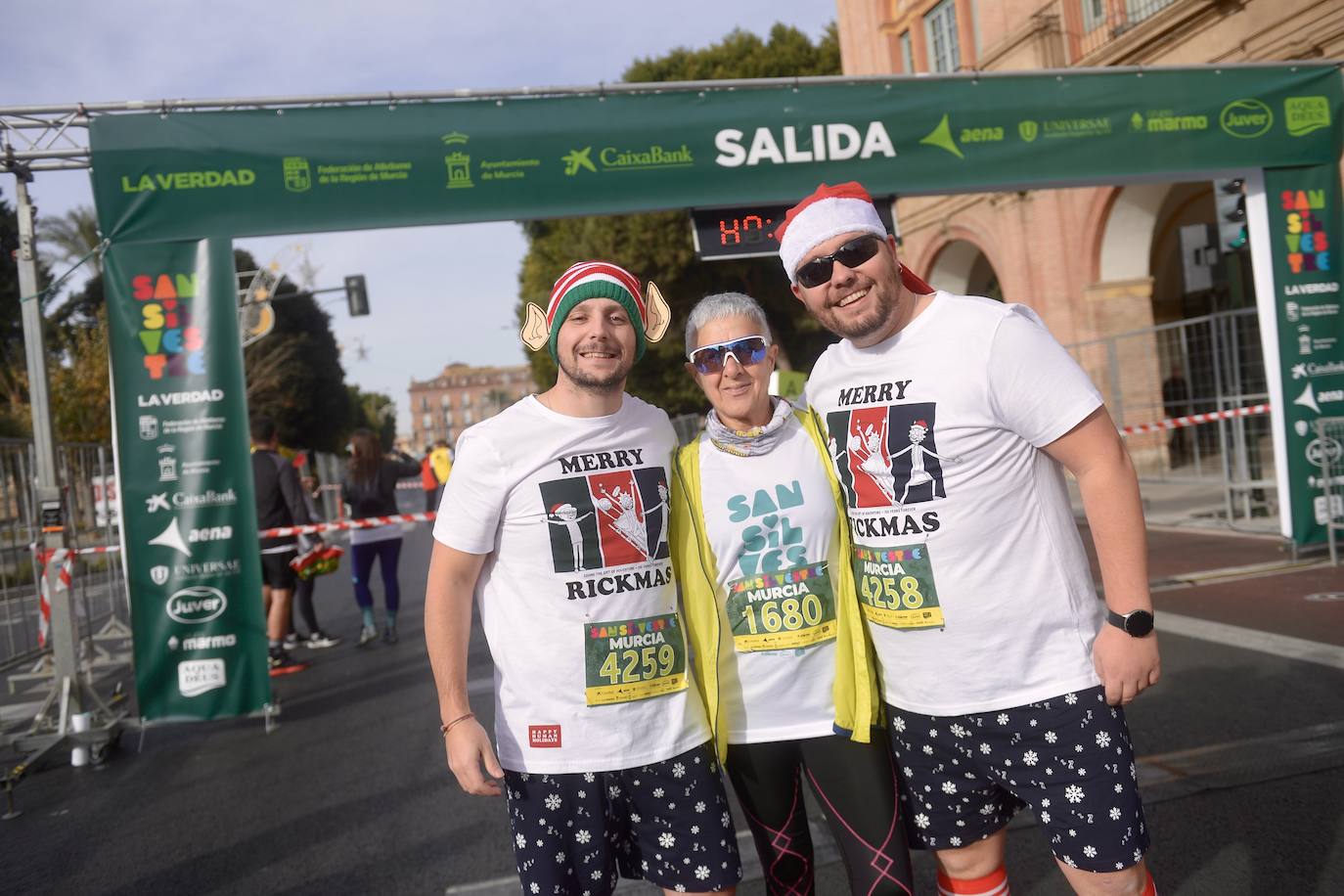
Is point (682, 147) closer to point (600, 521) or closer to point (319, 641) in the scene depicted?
point (600, 521)

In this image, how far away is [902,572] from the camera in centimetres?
230

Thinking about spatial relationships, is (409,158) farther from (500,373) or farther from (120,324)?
(500,373)

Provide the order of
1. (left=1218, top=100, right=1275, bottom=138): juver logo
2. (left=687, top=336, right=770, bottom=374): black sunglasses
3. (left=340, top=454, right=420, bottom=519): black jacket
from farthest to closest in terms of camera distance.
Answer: (left=340, top=454, right=420, bottom=519): black jacket < (left=1218, top=100, right=1275, bottom=138): juver logo < (left=687, top=336, right=770, bottom=374): black sunglasses

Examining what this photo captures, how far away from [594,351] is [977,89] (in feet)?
19.7

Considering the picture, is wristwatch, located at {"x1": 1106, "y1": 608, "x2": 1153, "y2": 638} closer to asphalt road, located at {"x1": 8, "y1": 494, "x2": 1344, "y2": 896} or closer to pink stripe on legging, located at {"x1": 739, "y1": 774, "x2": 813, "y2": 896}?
pink stripe on legging, located at {"x1": 739, "y1": 774, "x2": 813, "y2": 896}

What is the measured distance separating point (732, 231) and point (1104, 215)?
11.3m

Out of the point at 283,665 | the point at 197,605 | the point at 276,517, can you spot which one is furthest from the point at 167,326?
Result: the point at 283,665

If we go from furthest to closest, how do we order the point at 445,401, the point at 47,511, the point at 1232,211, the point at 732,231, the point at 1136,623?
the point at 445,401, the point at 1232,211, the point at 732,231, the point at 47,511, the point at 1136,623

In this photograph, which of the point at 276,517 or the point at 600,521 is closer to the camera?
the point at 600,521

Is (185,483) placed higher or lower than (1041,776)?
higher

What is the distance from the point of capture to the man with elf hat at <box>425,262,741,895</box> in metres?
2.28

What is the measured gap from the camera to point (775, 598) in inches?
94.3

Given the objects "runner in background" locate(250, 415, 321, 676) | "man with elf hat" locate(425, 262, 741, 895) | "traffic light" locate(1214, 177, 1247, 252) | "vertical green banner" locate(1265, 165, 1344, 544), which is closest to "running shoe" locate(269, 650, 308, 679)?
"runner in background" locate(250, 415, 321, 676)

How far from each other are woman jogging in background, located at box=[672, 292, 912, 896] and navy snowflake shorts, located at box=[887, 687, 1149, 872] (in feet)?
0.38
